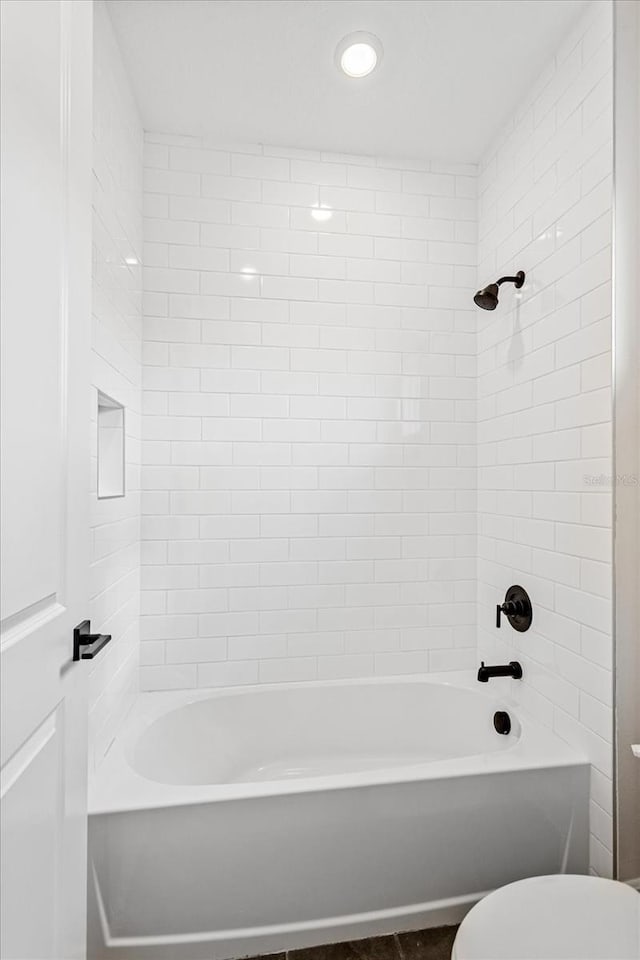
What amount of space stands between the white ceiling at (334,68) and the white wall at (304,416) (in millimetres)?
138

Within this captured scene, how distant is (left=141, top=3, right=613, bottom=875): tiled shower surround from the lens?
2.29 meters

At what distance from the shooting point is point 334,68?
194cm

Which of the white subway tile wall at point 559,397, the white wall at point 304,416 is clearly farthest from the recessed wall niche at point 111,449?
the white subway tile wall at point 559,397

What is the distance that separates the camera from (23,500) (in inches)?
33.1

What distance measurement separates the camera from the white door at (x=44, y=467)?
2.62 feet

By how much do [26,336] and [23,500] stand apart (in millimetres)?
263

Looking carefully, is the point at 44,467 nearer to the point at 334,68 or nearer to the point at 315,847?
the point at 315,847

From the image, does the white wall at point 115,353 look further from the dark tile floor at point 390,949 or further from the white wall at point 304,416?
the dark tile floor at point 390,949

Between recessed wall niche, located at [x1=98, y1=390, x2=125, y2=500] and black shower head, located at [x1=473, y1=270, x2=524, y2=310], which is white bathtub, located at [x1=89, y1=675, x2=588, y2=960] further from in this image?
black shower head, located at [x1=473, y1=270, x2=524, y2=310]

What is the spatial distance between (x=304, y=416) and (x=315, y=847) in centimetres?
160

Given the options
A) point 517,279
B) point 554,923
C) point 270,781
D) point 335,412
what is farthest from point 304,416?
point 554,923

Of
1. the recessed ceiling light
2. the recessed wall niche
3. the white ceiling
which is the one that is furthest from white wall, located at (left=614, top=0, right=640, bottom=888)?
the recessed wall niche

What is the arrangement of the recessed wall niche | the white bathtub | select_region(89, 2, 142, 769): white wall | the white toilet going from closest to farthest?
the white toilet, the white bathtub, select_region(89, 2, 142, 769): white wall, the recessed wall niche

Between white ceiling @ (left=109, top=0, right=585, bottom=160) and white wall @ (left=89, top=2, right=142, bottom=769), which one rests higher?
white ceiling @ (left=109, top=0, right=585, bottom=160)
